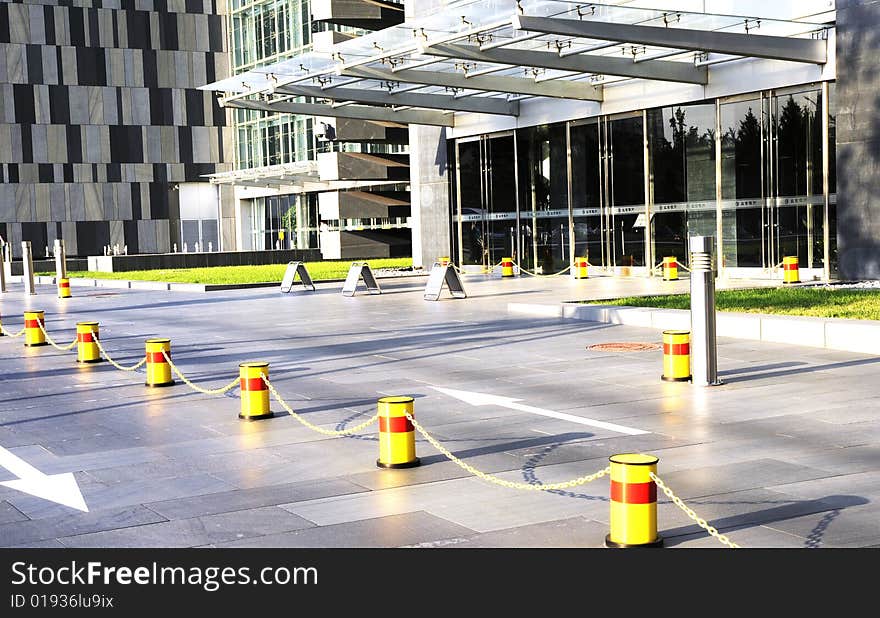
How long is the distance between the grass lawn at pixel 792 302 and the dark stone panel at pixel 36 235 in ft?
195

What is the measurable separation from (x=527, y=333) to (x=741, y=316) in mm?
3494

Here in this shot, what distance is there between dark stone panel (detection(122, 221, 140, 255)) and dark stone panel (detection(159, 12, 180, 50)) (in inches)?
488

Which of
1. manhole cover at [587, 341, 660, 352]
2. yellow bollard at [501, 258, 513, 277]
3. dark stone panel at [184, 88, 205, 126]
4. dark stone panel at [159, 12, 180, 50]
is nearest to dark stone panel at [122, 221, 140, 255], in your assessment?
dark stone panel at [184, 88, 205, 126]

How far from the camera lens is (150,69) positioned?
8000 cm

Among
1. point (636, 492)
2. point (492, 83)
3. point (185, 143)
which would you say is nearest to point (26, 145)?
point (185, 143)

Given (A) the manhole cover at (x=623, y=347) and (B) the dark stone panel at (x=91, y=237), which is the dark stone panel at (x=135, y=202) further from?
(A) the manhole cover at (x=623, y=347)

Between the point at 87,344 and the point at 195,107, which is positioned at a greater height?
the point at 195,107

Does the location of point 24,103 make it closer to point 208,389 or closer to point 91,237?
point 91,237

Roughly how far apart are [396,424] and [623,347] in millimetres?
8337

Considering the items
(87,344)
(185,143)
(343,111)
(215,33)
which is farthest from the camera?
(215,33)

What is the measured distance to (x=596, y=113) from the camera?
36.3 metres

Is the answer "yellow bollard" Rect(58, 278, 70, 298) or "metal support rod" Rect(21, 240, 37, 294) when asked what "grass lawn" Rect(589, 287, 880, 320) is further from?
"metal support rod" Rect(21, 240, 37, 294)

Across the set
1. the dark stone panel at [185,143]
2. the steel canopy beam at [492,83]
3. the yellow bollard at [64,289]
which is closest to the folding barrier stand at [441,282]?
the steel canopy beam at [492,83]

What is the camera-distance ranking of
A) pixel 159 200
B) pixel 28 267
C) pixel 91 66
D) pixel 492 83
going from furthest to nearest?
pixel 159 200
pixel 91 66
pixel 28 267
pixel 492 83
